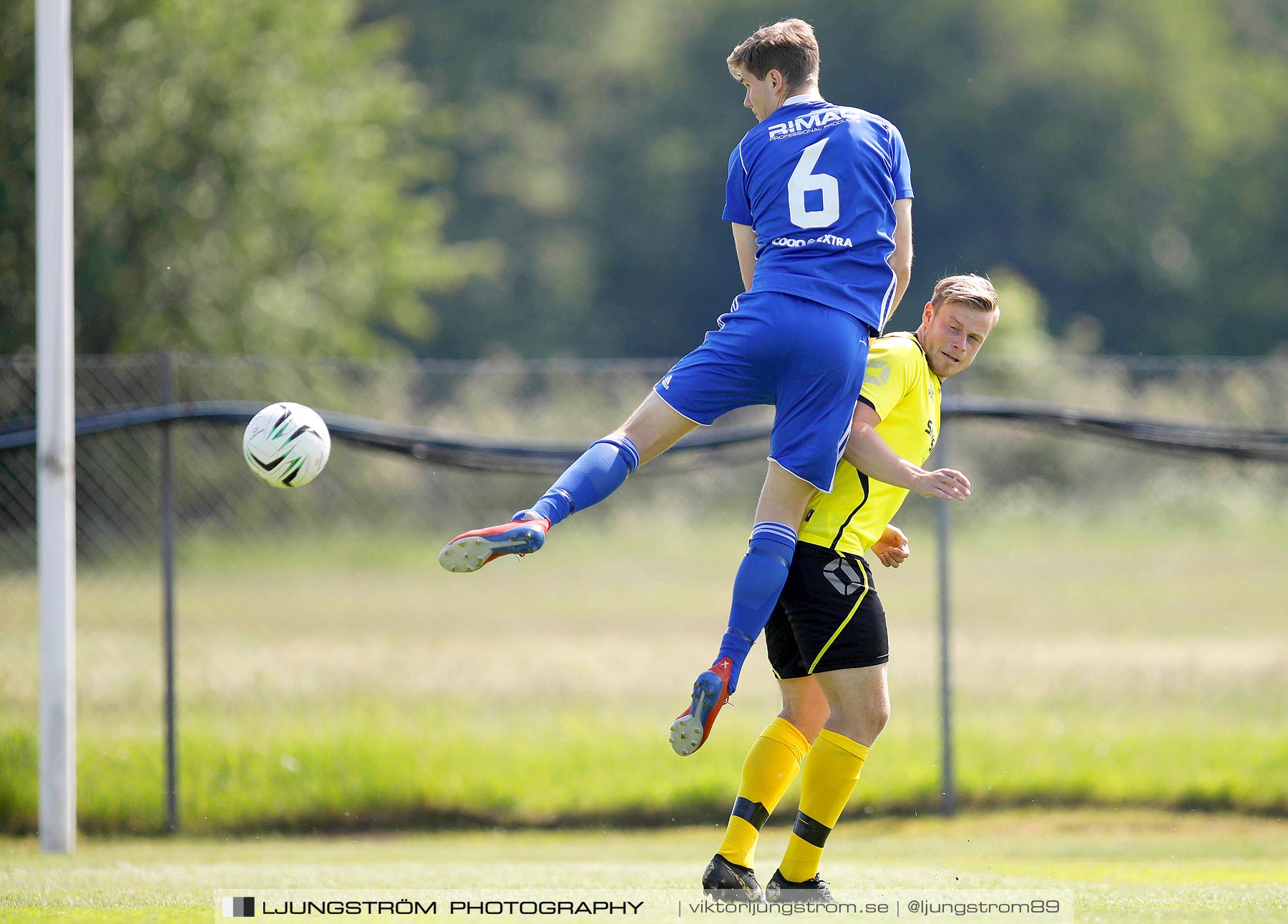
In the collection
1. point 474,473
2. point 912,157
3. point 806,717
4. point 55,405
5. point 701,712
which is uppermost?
point 912,157

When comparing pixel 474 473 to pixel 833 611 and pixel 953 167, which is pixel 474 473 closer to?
pixel 833 611

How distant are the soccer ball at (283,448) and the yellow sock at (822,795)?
1993 millimetres

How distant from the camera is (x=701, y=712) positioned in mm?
3824

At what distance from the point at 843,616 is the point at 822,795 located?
1.92ft

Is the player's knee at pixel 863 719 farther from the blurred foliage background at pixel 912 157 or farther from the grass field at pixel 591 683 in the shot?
the blurred foliage background at pixel 912 157

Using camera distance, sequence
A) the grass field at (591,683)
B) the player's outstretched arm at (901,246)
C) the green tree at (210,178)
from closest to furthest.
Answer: the player's outstretched arm at (901,246) → the grass field at (591,683) → the green tree at (210,178)

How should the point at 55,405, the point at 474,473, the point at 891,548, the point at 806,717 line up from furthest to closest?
the point at 474,473 < the point at 55,405 < the point at 891,548 < the point at 806,717

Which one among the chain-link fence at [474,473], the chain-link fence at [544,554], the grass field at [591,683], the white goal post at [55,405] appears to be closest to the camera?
the white goal post at [55,405]

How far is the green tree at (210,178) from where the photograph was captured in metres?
18.6

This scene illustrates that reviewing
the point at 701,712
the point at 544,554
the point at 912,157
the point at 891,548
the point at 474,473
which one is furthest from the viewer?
the point at 912,157

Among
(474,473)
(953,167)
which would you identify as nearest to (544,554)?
(474,473)

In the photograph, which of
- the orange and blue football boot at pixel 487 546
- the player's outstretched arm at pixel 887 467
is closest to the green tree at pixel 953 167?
the player's outstretched arm at pixel 887 467

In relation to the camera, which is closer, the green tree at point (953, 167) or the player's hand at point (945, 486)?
the player's hand at point (945, 486)

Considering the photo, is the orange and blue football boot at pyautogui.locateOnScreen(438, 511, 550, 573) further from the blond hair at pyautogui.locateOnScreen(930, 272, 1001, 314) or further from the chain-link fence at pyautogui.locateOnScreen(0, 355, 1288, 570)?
the chain-link fence at pyautogui.locateOnScreen(0, 355, 1288, 570)
